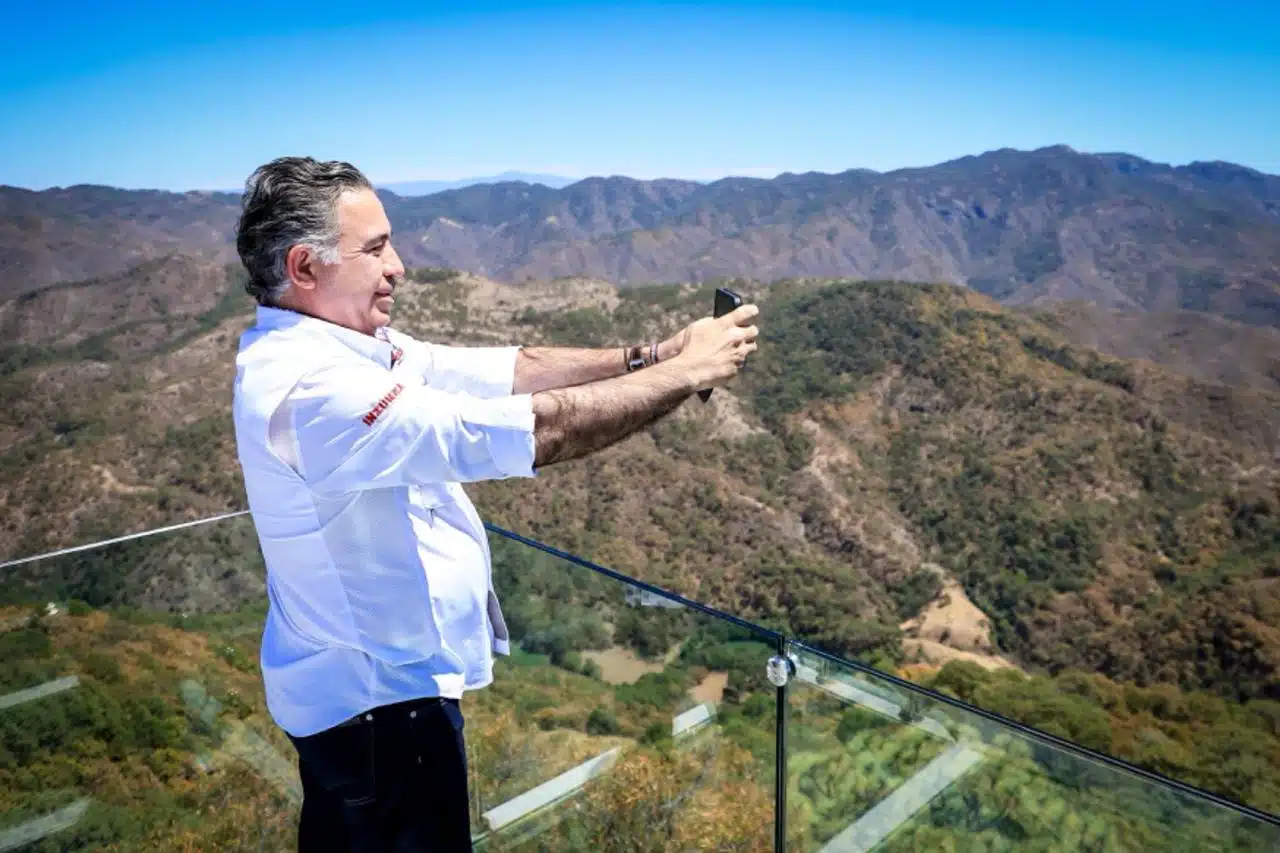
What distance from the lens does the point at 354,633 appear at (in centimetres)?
129

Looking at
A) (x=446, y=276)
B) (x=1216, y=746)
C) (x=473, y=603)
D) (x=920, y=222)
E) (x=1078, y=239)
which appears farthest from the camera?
(x=920, y=222)

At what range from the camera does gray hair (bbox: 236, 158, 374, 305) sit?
123 centimetres

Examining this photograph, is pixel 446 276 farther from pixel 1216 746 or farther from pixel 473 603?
pixel 473 603

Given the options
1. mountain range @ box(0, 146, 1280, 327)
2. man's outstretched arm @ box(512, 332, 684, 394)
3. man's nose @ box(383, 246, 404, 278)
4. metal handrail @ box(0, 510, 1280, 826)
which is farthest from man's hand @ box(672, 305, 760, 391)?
mountain range @ box(0, 146, 1280, 327)

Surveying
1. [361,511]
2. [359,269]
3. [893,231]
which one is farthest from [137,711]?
[893,231]

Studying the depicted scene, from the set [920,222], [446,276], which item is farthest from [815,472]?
[920,222]

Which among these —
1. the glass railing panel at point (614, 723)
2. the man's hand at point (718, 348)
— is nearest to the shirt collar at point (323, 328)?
the man's hand at point (718, 348)

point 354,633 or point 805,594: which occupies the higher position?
point 354,633

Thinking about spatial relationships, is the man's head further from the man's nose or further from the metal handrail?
the metal handrail

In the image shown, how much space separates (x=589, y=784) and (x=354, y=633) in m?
1.23

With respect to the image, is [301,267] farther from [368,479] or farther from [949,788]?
[949,788]

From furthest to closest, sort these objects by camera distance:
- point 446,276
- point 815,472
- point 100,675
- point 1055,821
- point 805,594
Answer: point 446,276
point 815,472
point 805,594
point 100,675
point 1055,821

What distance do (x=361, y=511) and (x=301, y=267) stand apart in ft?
1.18

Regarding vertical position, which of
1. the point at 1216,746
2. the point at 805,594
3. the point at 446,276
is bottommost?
the point at 805,594
